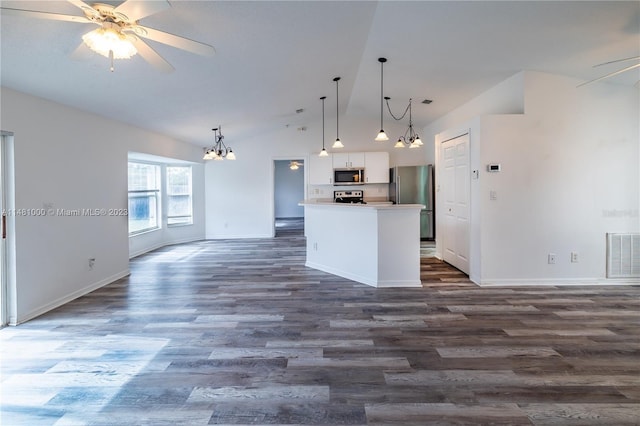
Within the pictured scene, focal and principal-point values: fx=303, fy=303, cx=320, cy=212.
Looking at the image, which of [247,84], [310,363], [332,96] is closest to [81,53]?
[247,84]

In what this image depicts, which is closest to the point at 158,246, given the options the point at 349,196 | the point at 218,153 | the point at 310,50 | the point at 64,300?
the point at 218,153

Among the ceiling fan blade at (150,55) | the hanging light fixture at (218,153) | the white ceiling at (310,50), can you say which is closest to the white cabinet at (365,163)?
the hanging light fixture at (218,153)

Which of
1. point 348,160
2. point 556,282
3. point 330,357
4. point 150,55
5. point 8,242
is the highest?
point 348,160

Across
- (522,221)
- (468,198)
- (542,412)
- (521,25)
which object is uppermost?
(521,25)

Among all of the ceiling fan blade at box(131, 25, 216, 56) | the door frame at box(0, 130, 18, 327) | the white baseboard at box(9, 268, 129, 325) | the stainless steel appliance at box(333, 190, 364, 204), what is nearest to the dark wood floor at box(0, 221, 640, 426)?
the white baseboard at box(9, 268, 129, 325)

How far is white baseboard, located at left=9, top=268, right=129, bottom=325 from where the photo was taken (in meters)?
3.09

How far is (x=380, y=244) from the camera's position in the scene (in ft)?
13.4

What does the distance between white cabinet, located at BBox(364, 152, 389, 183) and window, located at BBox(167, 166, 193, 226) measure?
446 cm

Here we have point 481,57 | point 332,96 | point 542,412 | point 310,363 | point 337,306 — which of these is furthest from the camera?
point 332,96

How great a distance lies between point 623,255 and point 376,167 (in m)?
4.62

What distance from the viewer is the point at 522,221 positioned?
158 inches

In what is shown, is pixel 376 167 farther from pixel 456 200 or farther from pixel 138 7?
pixel 138 7

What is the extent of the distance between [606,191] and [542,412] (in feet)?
11.9

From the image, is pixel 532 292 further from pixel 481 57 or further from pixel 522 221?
pixel 481 57
